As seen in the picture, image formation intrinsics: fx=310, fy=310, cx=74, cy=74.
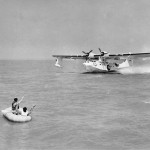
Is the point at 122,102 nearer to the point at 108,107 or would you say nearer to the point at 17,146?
the point at 108,107

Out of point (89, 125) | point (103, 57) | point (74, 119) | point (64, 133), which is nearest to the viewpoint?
point (64, 133)

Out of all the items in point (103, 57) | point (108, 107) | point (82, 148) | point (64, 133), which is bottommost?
point (82, 148)

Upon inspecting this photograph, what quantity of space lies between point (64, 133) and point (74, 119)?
4436mm

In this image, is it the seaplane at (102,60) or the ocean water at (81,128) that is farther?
the seaplane at (102,60)

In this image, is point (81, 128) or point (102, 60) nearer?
point (81, 128)

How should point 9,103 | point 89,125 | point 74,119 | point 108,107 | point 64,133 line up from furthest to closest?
1. point 9,103
2. point 108,107
3. point 74,119
4. point 89,125
5. point 64,133

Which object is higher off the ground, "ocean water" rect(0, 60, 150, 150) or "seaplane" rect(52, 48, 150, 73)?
"seaplane" rect(52, 48, 150, 73)

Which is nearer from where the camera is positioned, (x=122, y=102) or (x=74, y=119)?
(x=74, y=119)

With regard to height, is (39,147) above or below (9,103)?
below

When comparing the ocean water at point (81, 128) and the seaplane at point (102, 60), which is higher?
the seaplane at point (102, 60)

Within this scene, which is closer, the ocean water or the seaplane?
the ocean water

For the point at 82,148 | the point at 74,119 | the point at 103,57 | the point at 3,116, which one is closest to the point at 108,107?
the point at 74,119

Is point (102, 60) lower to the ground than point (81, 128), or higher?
higher

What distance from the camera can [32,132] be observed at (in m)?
21.0
